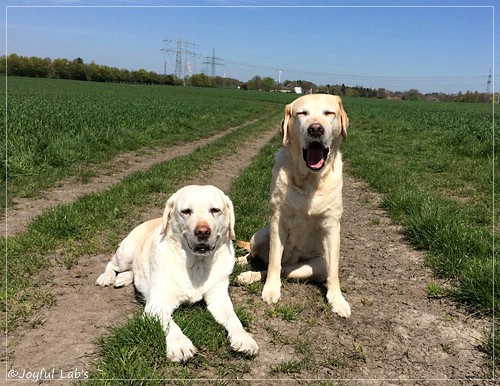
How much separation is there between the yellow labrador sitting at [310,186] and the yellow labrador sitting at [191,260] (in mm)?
515

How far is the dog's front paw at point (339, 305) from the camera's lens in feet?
11.2

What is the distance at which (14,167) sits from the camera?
24.6 feet

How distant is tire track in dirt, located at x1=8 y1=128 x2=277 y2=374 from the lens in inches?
104

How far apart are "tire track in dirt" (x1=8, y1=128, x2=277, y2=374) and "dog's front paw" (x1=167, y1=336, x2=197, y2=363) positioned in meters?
0.54

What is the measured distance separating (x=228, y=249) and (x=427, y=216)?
292cm

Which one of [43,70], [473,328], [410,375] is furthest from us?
[43,70]

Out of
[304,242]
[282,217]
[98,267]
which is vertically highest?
[282,217]

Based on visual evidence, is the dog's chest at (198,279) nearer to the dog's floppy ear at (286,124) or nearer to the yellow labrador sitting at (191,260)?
the yellow labrador sitting at (191,260)

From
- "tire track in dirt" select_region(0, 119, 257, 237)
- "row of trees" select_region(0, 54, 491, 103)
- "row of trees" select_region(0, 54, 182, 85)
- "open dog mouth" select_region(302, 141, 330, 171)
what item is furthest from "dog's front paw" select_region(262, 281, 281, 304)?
"row of trees" select_region(0, 54, 182, 85)

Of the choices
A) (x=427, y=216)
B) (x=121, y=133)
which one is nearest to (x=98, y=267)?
(x=427, y=216)

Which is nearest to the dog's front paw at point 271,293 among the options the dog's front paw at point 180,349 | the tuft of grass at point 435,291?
the dog's front paw at point 180,349

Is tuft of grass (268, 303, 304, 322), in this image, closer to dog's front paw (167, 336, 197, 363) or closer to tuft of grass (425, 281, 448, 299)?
dog's front paw (167, 336, 197, 363)

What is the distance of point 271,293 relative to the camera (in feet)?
12.0

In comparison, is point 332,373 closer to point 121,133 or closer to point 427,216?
point 427,216
